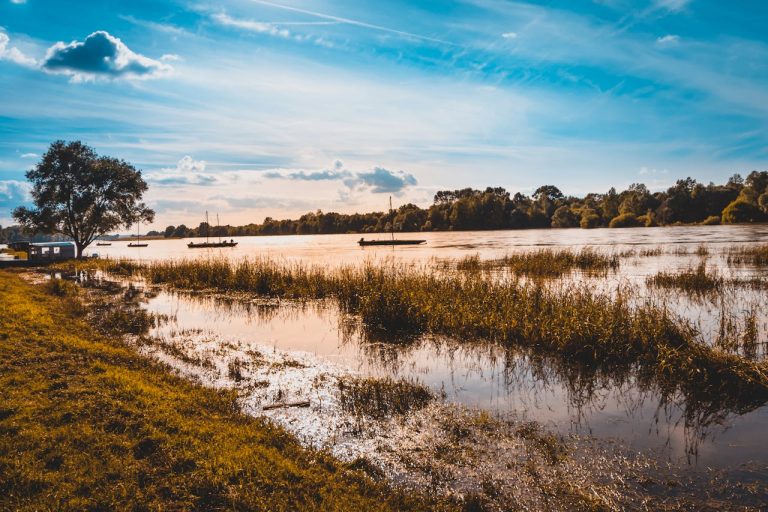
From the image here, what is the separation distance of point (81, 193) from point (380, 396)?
47461 mm

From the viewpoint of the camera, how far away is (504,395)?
30.4 ft

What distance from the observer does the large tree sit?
42.6 meters

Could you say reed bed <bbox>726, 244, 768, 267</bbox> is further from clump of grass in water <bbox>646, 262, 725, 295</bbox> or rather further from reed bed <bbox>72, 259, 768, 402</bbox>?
reed bed <bbox>72, 259, 768, 402</bbox>

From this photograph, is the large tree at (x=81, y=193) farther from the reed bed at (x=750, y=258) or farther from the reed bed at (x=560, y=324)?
the reed bed at (x=750, y=258)

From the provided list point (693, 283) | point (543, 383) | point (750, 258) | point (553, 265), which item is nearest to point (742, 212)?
point (750, 258)

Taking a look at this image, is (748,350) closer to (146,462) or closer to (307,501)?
(307,501)

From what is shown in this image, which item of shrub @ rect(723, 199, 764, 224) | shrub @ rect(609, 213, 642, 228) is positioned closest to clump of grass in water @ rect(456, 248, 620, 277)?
shrub @ rect(723, 199, 764, 224)

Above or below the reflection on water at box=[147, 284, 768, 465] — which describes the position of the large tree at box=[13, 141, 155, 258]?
above

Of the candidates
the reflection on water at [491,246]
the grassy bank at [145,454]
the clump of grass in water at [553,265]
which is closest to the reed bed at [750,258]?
the clump of grass in water at [553,265]

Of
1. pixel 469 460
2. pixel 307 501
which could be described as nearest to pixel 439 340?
pixel 469 460

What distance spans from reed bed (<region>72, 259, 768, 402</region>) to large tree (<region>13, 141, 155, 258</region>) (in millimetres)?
33789

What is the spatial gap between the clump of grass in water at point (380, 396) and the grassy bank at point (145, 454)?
183 centimetres

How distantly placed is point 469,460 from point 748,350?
936cm

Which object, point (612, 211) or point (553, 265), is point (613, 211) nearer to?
point (612, 211)
